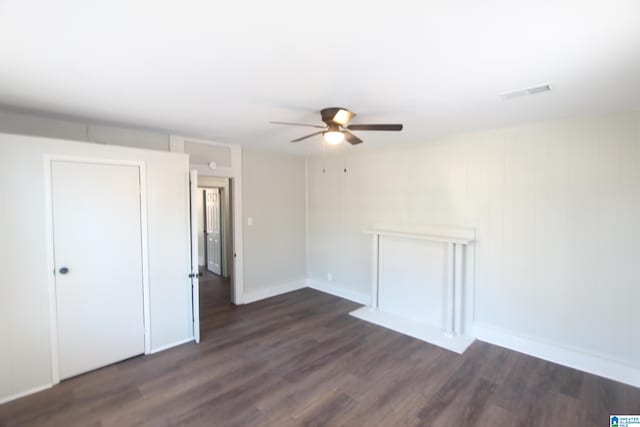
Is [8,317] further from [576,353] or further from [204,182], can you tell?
[576,353]

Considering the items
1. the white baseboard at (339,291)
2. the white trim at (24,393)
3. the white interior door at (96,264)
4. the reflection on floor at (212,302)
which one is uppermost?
the white interior door at (96,264)

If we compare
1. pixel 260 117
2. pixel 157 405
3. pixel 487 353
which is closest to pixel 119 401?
pixel 157 405

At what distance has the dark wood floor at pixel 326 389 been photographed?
249 centimetres

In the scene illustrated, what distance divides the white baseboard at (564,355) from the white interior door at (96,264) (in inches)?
166

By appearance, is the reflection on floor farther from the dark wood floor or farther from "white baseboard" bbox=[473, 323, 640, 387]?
"white baseboard" bbox=[473, 323, 640, 387]

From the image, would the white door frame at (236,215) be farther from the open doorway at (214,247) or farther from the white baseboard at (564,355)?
the white baseboard at (564,355)

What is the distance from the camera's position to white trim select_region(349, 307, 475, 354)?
3.72 metres

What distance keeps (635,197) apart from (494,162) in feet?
4.23

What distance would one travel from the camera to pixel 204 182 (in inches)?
194

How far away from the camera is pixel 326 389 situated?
286 cm

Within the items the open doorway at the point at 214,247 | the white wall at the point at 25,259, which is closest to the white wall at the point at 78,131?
the white wall at the point at 25,259

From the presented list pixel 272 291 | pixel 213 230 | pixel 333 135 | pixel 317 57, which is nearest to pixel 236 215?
pixel 272 291

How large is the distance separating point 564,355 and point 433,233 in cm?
192

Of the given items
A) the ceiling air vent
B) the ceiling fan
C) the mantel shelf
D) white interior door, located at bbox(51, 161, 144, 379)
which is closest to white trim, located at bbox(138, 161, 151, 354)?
white interior door, located at bbox(51, 161, 144, 379)
